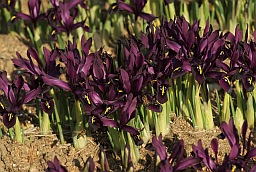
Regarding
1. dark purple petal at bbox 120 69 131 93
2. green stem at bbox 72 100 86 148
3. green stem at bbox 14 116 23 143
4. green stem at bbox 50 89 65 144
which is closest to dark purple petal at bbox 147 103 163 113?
dark purple petal at bbox 120 69 131 93

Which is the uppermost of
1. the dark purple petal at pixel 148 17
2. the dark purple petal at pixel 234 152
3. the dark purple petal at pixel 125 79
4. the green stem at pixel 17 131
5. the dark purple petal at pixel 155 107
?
the dark purple petal at pixel 148 17

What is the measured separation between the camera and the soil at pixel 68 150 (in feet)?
14.4

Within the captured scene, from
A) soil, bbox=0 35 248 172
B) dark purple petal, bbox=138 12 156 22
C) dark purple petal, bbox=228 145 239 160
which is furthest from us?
dark purple petal, bbox=138 12 156 22

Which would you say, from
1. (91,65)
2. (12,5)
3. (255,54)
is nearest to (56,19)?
(12,5)

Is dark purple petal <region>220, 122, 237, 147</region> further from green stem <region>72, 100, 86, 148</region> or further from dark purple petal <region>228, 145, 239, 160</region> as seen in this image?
green stem <region>72, 100, 86, 148</region>

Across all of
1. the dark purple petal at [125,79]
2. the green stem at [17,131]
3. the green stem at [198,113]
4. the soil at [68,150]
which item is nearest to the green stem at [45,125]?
the soil at [68,150]

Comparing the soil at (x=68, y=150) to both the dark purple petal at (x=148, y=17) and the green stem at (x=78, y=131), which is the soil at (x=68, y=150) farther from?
the dark purple petal at (x=148, y=17)

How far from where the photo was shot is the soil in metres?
4.39

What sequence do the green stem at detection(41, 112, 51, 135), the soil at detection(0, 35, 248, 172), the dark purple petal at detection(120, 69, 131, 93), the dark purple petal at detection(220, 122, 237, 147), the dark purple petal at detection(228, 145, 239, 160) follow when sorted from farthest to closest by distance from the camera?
the green stem at detection(41, 112, 51, 135), the soil at detection(0, 35, 248, 172), the dark purple petal at detection(120, 69, 131, 93), the dark purple petal at detection(220, 122, 237, 147), the dark purple petal at detection(228, 145, 239, 160)

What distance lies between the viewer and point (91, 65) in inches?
172

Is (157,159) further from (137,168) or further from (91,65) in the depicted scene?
(91,65)

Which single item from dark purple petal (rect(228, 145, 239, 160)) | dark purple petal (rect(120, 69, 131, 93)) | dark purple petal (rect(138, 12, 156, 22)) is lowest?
dark purple petal (rect(228, 145, 239, 160))

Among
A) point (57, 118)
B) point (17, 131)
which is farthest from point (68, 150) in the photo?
point (17, 131)

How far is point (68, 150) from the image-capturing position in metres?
4.54
